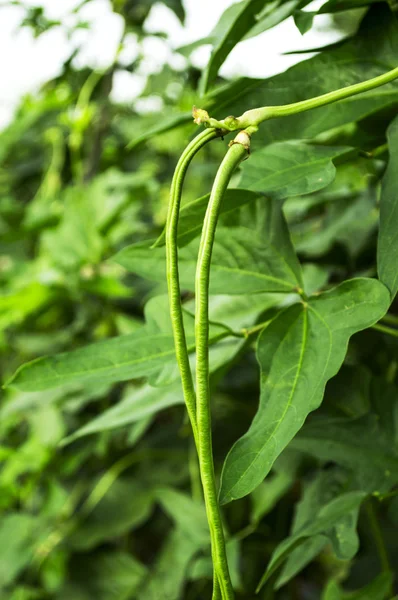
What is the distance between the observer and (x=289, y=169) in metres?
0.31

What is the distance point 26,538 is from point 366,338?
51cm

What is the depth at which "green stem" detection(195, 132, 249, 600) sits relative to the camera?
0.23m

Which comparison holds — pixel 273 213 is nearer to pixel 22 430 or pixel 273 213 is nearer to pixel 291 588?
pixel 291 588

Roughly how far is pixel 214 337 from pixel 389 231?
0.12 metres

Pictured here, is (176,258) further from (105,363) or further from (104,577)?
(104,577)

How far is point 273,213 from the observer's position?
35 cm

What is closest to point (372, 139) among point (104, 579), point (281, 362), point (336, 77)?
point (336, 77)

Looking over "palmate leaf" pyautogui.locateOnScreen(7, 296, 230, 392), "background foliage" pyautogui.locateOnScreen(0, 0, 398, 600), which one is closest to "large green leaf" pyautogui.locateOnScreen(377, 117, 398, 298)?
"background foliage" pyautogui.locateOnScreen(0, 0, 398, 600)

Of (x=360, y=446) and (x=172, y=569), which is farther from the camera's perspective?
(x=172, y=569)

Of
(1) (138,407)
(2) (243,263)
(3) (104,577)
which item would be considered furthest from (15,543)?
(2) (243,263)

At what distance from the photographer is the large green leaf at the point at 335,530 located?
33 centimetres

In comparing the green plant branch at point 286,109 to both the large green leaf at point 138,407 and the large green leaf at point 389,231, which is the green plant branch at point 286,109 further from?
the large green leaf at point 138,407

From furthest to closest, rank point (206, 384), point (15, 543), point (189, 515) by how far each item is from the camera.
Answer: point (15, 543), point (189, 515), point (206, 384)

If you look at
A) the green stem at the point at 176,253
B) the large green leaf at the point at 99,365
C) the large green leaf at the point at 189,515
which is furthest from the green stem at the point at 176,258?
the large green leaf at the point at 189,515
